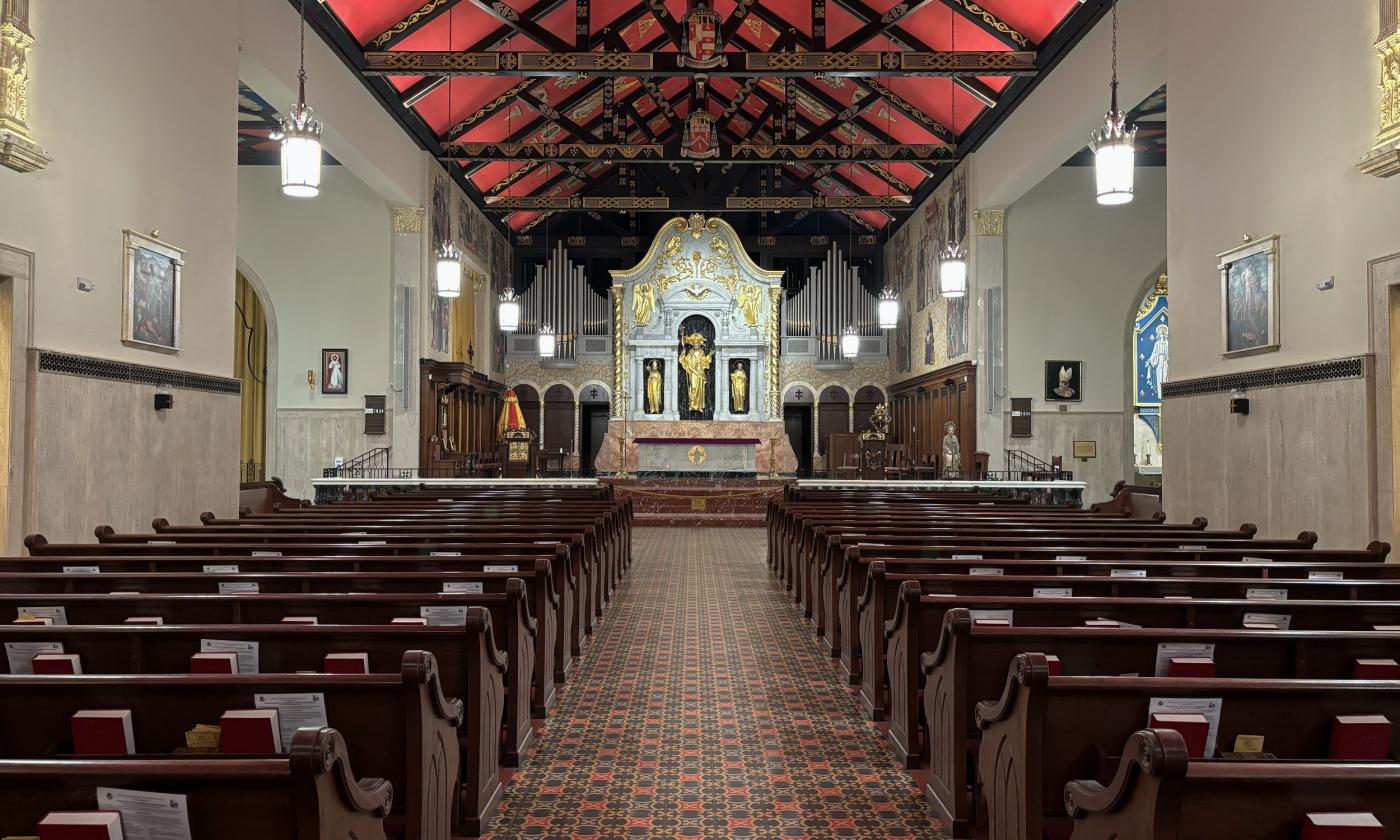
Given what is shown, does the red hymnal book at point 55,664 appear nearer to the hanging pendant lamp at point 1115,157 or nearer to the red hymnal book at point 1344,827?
the red hymnal book at point 1344,827

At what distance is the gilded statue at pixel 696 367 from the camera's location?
26.3 metres

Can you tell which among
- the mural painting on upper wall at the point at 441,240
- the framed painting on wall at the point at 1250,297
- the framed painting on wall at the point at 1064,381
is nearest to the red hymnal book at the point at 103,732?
the framed painting on wall at the point at 1250,297

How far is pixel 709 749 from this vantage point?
4.67 metres

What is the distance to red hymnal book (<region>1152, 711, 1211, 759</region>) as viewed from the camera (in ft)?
8.81

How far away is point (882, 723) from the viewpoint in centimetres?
514

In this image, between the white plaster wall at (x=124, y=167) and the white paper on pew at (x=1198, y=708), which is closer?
the white paper on pew at (x=1198, y=708)

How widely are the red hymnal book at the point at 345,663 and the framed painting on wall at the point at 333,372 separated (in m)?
15.4

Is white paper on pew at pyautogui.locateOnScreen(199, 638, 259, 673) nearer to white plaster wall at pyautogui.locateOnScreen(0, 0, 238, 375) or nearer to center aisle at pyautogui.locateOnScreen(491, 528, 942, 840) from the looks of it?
center aisle at pyautogui.locateOnScreen(491, 528, 942, 840)

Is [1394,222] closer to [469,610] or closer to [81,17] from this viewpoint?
[469,610]

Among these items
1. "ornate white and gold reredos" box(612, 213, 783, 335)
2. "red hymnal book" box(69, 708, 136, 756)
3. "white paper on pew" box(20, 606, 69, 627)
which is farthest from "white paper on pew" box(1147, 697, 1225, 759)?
"ornate white and gold reredos" box(612, 213, 783, 335)

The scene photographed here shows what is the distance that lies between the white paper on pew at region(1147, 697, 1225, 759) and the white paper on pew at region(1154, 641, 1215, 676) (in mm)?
713

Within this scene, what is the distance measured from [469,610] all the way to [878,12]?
14.7 m

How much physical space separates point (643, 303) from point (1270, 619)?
23014 millimetres

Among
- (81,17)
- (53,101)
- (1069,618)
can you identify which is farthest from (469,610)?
(81,17)
